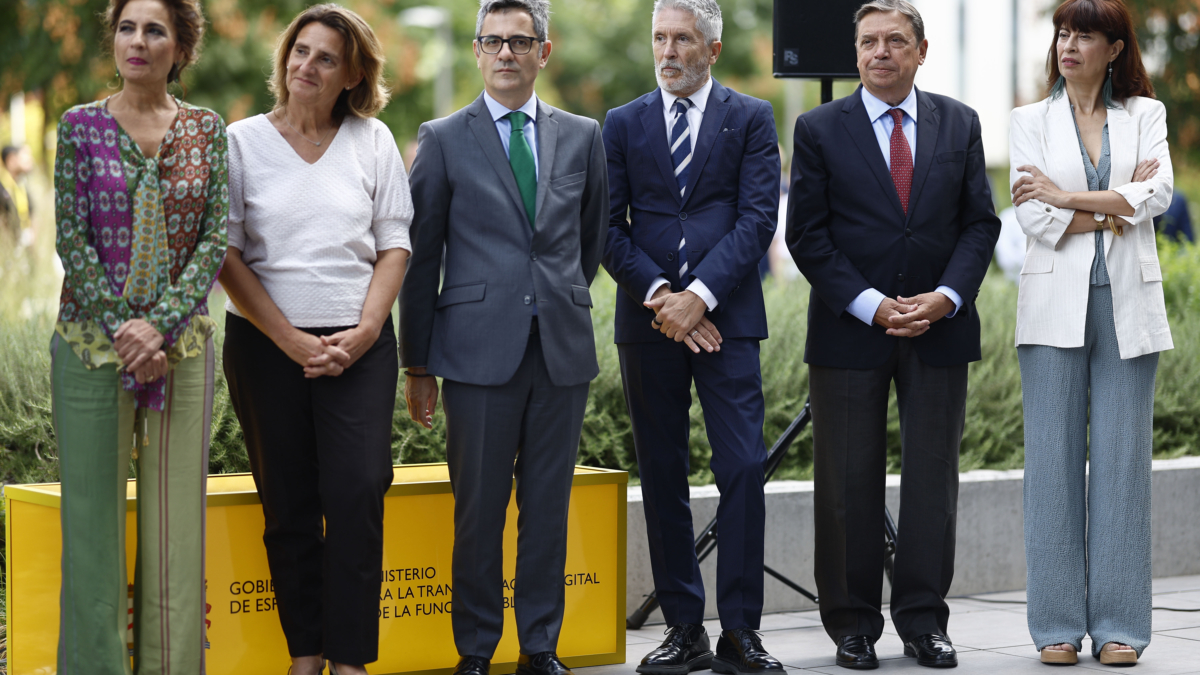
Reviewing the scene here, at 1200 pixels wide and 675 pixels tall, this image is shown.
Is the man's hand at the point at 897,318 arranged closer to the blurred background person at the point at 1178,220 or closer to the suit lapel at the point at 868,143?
the suit lapel at the point at 868,143

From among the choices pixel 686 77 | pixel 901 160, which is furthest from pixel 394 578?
pixel 901 160

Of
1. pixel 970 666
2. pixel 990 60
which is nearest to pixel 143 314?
pixel 970 666

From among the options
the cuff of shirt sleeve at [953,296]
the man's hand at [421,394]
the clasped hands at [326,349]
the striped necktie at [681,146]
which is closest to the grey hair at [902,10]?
the striped necktie at [681,146]

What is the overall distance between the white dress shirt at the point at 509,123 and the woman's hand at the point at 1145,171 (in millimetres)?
2186

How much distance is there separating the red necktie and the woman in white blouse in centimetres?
178

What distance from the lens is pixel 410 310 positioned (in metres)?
4.35

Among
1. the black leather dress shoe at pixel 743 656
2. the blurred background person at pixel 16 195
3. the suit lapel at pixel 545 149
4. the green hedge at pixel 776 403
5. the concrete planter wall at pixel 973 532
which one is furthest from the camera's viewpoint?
the blurred background person at pixel 16 195

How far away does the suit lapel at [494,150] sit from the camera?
14.3 feet

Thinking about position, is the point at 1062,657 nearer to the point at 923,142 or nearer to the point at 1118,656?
the point at 1118,656

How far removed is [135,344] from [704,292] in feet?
6.11

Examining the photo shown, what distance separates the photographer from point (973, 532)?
6395 millimetres

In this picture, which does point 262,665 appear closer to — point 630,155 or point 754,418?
point 754,418

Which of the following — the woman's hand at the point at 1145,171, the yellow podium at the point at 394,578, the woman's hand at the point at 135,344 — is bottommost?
the yellow podium at the point at 394,578

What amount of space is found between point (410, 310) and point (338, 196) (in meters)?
0.46
